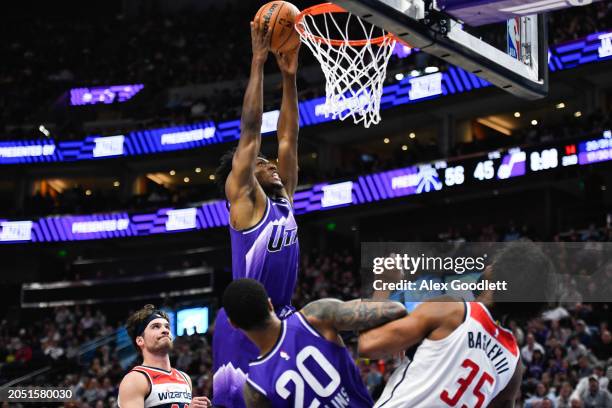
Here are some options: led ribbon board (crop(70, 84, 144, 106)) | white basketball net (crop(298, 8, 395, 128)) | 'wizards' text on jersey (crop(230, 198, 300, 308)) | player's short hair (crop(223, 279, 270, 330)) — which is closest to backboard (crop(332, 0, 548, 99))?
white basketball net (crop(298, 8, 395, 128))

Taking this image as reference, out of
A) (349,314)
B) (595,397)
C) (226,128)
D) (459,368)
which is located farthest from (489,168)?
(349,314)

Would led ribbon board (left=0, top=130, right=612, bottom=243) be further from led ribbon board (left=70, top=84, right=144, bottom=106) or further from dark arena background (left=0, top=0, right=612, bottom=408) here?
led ribbon board (left=70, top=84, right=144, bottom=106)

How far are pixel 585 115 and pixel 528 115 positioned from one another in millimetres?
3397

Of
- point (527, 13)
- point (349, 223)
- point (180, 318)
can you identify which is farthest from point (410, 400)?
point (349, 223)

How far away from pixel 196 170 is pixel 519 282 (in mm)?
29924

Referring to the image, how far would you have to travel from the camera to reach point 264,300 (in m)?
3.96

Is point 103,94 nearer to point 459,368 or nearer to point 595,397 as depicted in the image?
point 595,397

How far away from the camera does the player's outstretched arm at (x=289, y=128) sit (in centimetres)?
592

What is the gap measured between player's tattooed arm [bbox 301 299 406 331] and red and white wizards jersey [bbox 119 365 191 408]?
279 centimetres

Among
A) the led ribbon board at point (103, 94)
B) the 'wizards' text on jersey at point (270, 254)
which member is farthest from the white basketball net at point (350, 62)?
the led ribbon board at point (103, 94)

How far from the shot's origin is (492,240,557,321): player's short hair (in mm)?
4039

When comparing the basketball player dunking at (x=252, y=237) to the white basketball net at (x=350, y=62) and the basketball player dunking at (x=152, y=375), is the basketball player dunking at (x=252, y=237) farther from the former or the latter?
the white basketball net at (x=350, y=62)

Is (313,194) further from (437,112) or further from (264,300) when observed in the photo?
(264,300)

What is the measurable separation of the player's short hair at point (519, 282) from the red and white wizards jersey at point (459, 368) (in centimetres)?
9
